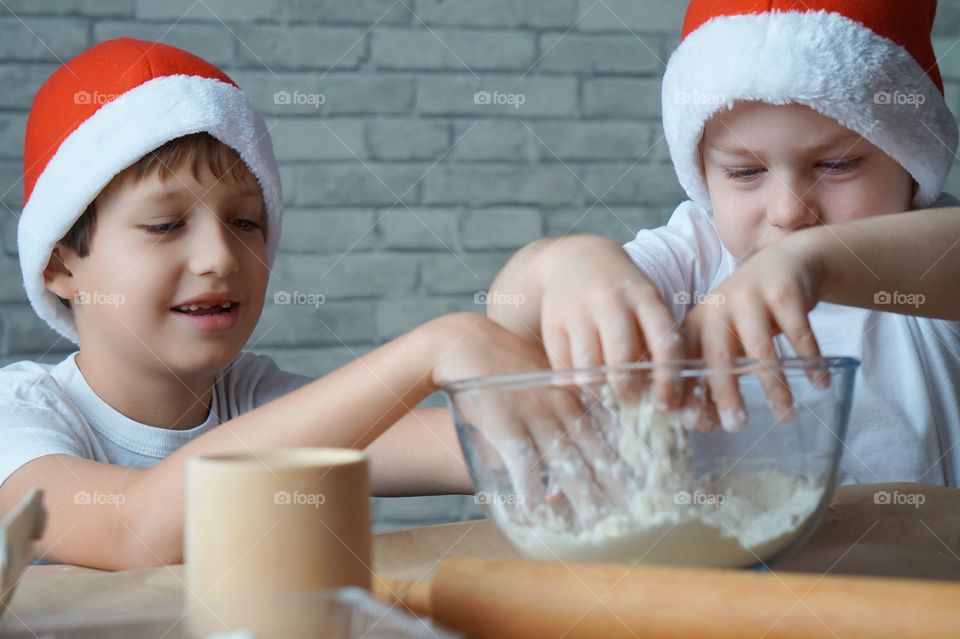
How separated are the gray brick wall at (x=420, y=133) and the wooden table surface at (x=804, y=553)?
1474mm

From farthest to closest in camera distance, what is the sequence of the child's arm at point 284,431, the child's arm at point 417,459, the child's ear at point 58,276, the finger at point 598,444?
the child's ear at point 58,276
the child's arm at point 417,459
the child's arm at point 284,431
the finger at point 598,444

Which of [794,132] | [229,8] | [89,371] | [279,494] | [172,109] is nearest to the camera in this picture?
[279,494]

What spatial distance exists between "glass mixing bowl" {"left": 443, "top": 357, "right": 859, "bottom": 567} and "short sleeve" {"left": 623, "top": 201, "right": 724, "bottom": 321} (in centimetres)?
61

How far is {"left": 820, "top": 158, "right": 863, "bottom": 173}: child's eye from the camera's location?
0.99 meters

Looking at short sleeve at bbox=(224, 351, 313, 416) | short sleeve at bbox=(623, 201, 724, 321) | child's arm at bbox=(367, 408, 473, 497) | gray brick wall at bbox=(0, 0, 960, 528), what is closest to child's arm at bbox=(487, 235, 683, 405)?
child's arm at bbox=(367, 408, 473, 497)

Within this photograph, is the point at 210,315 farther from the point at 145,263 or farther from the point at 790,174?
the point at 790,174

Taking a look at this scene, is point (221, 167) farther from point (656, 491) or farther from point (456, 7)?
point (456, 7)

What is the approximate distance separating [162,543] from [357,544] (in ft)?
1.21

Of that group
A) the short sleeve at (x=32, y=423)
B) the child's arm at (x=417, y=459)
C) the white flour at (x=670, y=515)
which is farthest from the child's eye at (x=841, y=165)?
the short sleeve at (x=32, y=423)

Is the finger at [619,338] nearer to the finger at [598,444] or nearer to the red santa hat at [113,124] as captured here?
the finger at [598,444]

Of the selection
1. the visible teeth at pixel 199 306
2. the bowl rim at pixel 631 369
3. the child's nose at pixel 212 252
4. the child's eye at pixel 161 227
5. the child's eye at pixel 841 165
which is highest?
the child's eye at pixel 161 227

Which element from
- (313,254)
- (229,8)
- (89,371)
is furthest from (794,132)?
(229,8)

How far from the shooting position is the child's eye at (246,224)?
3.79 feet

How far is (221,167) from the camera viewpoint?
112 cm
